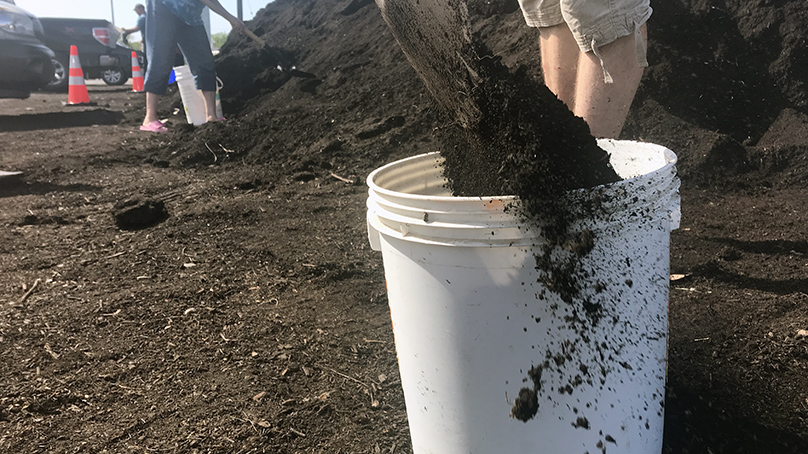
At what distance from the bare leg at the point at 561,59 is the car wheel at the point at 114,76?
42.8 ft

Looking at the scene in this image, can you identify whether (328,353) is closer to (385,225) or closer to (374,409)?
(374,409)

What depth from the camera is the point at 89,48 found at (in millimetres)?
12156

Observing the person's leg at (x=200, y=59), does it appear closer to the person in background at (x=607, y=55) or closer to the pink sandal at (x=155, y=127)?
the pink sandal at (x=155, y=127)

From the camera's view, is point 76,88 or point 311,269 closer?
point 311,269

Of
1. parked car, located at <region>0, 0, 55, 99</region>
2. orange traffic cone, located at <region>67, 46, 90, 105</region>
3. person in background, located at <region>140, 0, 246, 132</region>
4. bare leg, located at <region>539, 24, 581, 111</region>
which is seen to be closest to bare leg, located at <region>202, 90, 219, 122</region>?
person in background, located at <region>140, 0, 246, 132</region>

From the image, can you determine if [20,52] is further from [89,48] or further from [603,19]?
[603,19]

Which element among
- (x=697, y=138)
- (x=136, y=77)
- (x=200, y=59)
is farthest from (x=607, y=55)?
(x=136, y=77)

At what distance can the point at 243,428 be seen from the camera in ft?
5.42

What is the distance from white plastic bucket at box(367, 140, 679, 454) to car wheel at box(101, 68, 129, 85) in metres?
13.8

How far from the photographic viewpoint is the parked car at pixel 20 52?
762 centimetres

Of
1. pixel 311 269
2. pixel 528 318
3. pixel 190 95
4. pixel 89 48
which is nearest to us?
pixel 528 318

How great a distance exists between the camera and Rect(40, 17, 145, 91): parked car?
460 inches

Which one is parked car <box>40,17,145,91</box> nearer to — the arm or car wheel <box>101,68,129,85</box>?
car wheel <box>101,68,129,85</box>

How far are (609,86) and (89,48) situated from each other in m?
13.3
